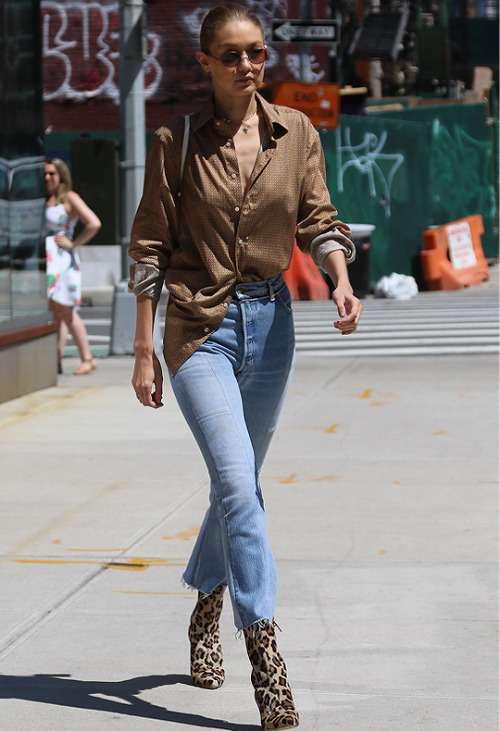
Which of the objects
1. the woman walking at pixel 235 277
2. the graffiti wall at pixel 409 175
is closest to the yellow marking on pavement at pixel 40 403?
the woman walking at pixel 235 277

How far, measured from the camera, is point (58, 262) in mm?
10742

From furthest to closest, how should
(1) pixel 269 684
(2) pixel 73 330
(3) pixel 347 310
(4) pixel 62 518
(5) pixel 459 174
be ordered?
(5) pixel 459 174, (2) pixel 73 330, (4) pixel 62 518, (3) pixel 347 310, (1) pixel 269 684

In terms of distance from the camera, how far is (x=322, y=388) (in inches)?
406

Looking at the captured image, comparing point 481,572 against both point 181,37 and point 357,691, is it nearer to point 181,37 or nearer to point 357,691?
point 357,691

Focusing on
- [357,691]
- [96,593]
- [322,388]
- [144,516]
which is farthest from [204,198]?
[322,388]

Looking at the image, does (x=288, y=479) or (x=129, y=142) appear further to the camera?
(x=129, y=142)

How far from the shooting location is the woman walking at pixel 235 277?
3.70 metres

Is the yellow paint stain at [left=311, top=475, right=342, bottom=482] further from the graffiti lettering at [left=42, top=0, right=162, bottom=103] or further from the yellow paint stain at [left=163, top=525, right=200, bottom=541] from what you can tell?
the graffiti lettering at [left=42, top=0, right=162, bottom=103]

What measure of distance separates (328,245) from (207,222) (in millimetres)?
388

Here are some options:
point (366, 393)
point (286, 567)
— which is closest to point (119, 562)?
point (286, 567)

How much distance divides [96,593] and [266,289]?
5.64ft

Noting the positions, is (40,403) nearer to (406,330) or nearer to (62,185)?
(62,185)

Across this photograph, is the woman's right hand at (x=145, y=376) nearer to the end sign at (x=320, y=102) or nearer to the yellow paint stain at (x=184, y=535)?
the yellow paint stain at (x=184, y=535)

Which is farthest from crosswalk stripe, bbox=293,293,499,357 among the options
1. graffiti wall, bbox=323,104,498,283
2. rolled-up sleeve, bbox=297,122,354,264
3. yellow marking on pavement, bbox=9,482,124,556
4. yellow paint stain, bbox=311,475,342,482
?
rolled-up sleeve, bbox=297,122,354,264
